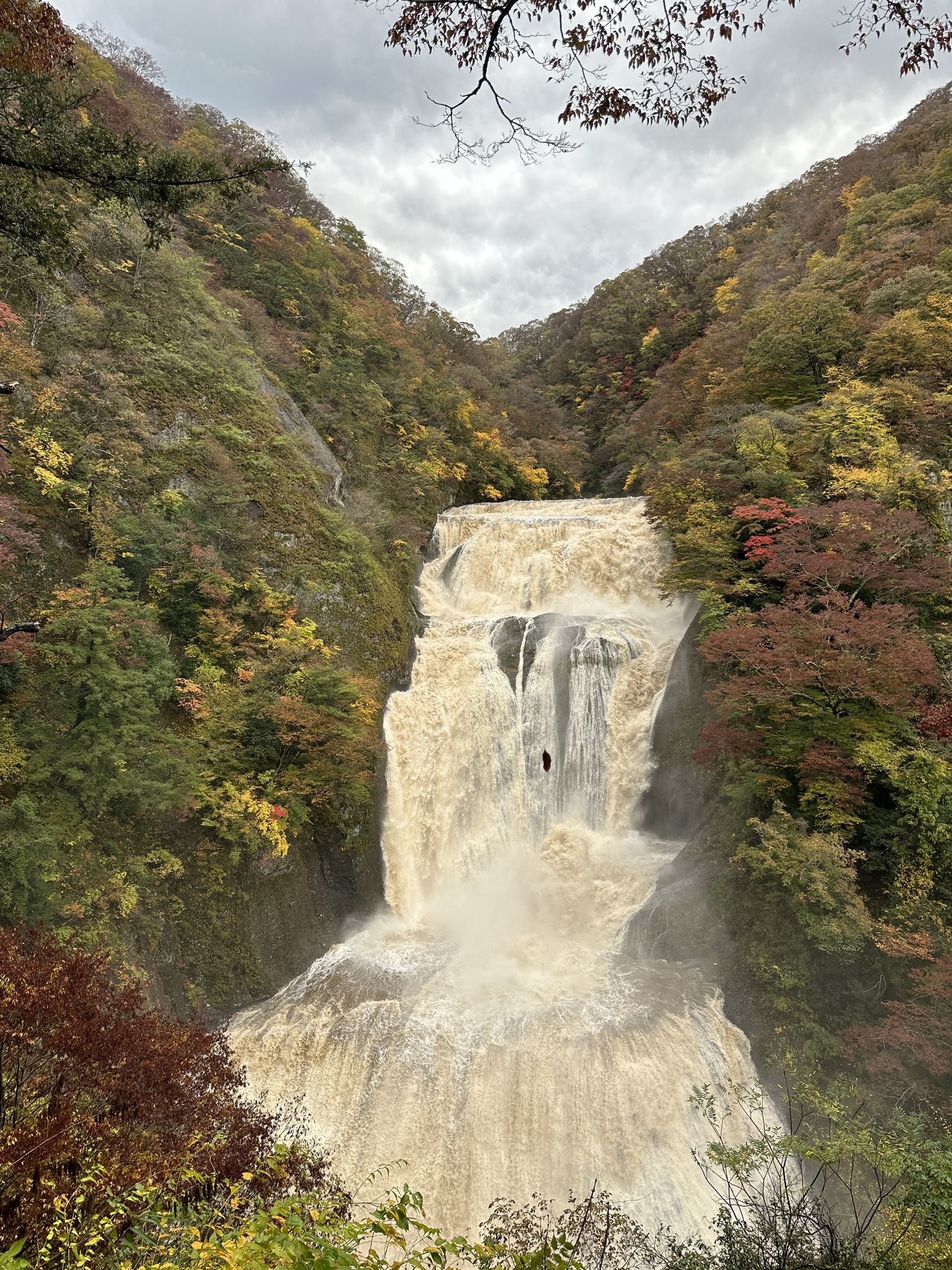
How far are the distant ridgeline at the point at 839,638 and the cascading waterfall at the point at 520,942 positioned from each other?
5.89ft

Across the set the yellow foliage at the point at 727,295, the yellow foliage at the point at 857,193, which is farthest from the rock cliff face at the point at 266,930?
the yellow foliage at the point at 727,295

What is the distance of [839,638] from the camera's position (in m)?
8.33

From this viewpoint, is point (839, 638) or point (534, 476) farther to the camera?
point (534, 476)

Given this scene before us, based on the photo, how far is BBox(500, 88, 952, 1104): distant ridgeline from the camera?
25.0 ft

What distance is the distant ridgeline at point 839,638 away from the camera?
763cm

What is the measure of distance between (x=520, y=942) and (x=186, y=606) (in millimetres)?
9853

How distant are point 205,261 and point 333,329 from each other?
15.8 ft

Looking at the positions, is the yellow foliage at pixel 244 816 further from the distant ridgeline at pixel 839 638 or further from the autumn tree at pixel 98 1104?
the distant ridgeline at pixel 839 638

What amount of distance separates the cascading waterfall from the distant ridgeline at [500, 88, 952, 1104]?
180 centimetres

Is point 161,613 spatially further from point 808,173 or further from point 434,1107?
point 808,173

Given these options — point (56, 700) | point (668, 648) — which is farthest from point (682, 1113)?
point (56, 700)

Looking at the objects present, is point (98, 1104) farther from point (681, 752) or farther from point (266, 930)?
point (681, 752)

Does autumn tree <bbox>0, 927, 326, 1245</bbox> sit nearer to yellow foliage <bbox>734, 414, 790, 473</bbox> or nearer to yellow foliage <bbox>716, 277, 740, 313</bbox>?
yellow foliage <bbox>734, 414, 790, 473</bbox>

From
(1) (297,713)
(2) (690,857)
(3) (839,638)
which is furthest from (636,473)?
(1) (297,713)
